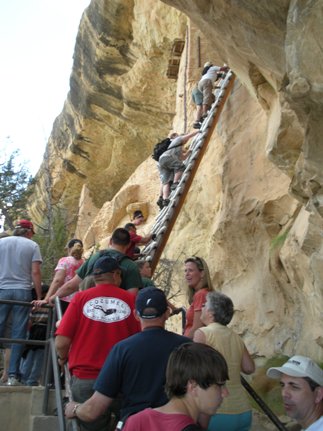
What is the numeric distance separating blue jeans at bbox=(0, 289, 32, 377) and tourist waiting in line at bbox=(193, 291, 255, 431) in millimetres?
2069

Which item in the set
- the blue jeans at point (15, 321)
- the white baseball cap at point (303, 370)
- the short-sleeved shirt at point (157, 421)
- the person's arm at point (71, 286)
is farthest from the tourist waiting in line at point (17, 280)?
the short-sleeved shirt at point (157, 421)

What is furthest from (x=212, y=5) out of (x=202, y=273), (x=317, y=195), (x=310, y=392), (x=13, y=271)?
(x=310, y=392)

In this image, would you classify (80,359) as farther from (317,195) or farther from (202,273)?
(317,195)

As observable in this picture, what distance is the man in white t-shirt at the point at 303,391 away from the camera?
10.6ft

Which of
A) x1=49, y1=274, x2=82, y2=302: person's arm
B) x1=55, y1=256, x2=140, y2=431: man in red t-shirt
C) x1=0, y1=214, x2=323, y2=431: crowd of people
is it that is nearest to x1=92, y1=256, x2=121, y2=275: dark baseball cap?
x1=0, y1=214, x2=323, y2=431: crowd of people

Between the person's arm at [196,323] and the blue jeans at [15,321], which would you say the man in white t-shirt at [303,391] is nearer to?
the person's arm at [196,323]

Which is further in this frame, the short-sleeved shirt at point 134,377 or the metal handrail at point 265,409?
the metal handrail at point 265,409

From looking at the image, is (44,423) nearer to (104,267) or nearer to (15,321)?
(15,321)

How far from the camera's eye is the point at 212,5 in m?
5.07

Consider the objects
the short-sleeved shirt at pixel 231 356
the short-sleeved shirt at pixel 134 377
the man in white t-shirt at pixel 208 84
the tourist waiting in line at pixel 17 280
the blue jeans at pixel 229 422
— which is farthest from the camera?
the man in white t-shirt at pixel 208 84

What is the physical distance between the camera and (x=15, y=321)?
5277mm

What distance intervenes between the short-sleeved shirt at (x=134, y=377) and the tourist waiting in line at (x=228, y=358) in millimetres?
628

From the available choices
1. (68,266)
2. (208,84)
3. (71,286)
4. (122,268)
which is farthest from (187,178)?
→ (122,268)

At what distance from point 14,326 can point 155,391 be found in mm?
2670
